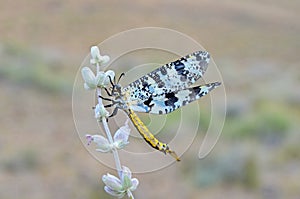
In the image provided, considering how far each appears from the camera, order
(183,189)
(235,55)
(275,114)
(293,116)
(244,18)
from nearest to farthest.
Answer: (183,189) < (275,114) < (293,116) < (235,55) < (244,18)

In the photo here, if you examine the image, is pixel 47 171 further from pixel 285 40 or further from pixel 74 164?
pixel 285 40

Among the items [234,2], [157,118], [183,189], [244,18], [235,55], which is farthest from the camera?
[234,2]

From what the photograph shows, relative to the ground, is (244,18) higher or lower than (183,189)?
higher

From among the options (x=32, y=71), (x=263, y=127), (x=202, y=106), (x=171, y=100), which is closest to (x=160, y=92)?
(x=171, y=100)

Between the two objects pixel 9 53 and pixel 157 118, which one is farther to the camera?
pixel 9 53

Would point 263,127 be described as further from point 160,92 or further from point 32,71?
point 160,92

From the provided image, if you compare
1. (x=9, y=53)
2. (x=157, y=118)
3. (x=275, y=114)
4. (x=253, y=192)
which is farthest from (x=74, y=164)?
(x=9, y=53)

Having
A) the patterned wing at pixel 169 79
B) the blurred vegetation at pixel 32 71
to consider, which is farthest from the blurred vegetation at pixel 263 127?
the patterned wing at pixel 169 79

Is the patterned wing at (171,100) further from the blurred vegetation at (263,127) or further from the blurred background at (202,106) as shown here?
the blurred vegetation at (263,127)
